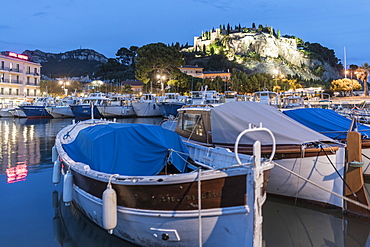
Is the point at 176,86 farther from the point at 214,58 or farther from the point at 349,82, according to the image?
the point at 214,58

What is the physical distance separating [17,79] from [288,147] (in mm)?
62973

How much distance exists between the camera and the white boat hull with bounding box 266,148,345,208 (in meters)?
6.92

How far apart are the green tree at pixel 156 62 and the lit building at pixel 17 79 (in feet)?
78.9

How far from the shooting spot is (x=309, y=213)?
22.9ft

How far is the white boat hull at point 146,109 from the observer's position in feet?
138

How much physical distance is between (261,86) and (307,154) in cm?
5401

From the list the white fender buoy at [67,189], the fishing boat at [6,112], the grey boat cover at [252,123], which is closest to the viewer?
the white fender buoy at [67,189]

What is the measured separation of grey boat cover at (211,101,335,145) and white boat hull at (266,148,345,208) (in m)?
0.69

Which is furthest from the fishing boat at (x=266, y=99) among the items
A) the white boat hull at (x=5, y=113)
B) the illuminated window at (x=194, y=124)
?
the white boat hull at (x=5, y=113)

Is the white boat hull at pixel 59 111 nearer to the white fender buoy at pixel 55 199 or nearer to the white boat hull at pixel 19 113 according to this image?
the white boat hull at pixel 19 113

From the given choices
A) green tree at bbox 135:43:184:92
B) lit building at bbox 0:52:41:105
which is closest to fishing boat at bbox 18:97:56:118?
lit building at bbox 0:52:41:105

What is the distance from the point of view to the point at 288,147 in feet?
24.0

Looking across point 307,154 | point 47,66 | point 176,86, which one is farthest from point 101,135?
point 47,66

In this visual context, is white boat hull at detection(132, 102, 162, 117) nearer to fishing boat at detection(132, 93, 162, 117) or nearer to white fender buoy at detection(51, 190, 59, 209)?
fishing boat at detection(132, 93, 162, 117)
